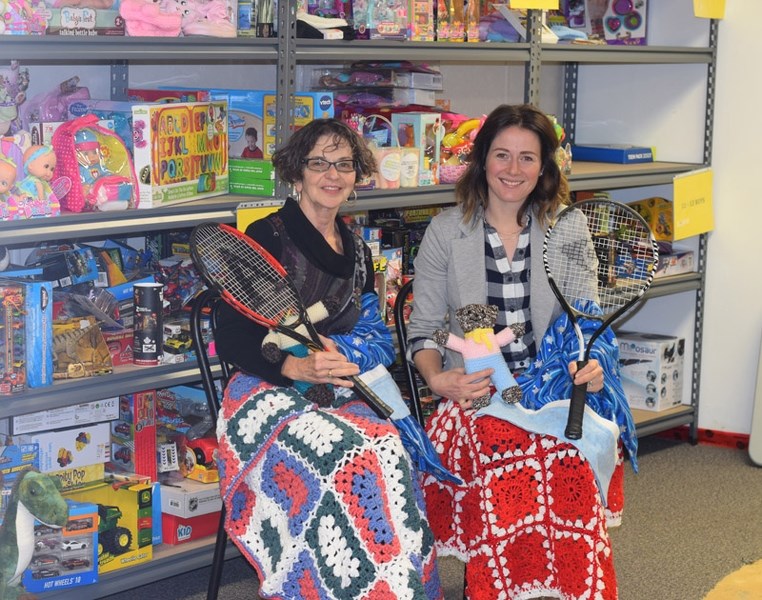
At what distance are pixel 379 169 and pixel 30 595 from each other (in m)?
1.44

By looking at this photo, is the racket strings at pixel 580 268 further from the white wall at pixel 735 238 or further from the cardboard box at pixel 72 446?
the white wall at pixel 735 238

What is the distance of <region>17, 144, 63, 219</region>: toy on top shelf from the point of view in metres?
2.60

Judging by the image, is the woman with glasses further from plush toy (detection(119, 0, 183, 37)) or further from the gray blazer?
plush toy (detection(119, 0, 183, 37))

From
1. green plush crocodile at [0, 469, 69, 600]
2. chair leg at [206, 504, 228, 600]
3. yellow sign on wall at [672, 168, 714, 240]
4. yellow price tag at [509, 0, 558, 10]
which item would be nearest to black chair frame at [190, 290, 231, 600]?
chair leg at [206, 504, 228, 600]

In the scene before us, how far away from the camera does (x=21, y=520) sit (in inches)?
92.4

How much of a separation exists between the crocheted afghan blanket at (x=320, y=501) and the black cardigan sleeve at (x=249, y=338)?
0.04 metres

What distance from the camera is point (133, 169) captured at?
2.80m

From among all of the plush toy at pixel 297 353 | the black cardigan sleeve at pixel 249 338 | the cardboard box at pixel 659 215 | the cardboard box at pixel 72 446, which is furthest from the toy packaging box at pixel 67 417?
the cardboard box at pixel 659 215

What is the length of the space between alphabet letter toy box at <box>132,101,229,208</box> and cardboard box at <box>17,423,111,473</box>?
0.59 metres

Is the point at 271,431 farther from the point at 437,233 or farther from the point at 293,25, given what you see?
the point at 293,25

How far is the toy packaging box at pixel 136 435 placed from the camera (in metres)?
3.06

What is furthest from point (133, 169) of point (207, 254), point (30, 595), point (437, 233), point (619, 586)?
point (619, 586)

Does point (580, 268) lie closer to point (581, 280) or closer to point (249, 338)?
point (581, 280)

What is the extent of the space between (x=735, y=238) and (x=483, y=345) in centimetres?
212
